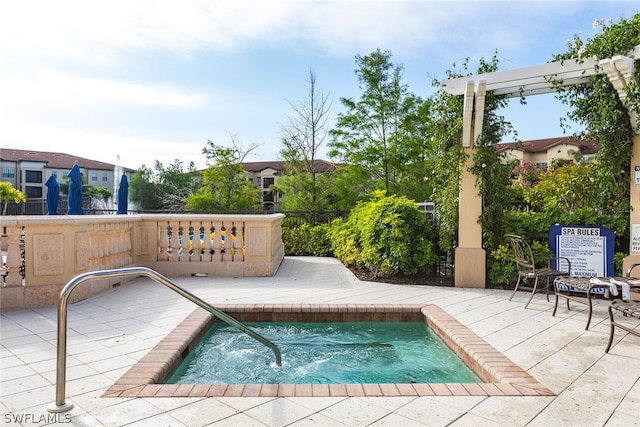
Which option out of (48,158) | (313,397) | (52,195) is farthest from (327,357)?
(48,158)

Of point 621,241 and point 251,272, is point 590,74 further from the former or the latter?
point 251,272

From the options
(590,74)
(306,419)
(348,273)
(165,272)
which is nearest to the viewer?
(306,419)

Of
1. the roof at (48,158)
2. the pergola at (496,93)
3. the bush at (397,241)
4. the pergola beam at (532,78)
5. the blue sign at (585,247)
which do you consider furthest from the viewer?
the roof at (48,158)

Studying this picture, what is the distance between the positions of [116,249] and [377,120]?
32.9 ft

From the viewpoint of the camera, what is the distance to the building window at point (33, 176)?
46.6 meters

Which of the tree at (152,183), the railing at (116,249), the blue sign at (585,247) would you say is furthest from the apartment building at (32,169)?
the blue sign at (585,247)

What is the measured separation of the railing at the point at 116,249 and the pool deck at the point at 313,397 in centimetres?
42

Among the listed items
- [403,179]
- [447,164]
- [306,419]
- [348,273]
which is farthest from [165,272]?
[403,179]

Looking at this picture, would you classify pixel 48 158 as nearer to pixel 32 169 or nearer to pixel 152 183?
pixel 32 169

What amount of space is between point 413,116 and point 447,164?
7.68m

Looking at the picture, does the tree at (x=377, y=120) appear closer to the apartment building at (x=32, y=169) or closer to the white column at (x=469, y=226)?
the white column at (x=469, y=226)

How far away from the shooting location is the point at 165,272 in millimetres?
7336

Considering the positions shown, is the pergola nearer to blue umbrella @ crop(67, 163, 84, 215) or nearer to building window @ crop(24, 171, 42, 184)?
blue umbrella @ crop(67, 163, 84, 215)

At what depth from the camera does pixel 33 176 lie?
4709cm
